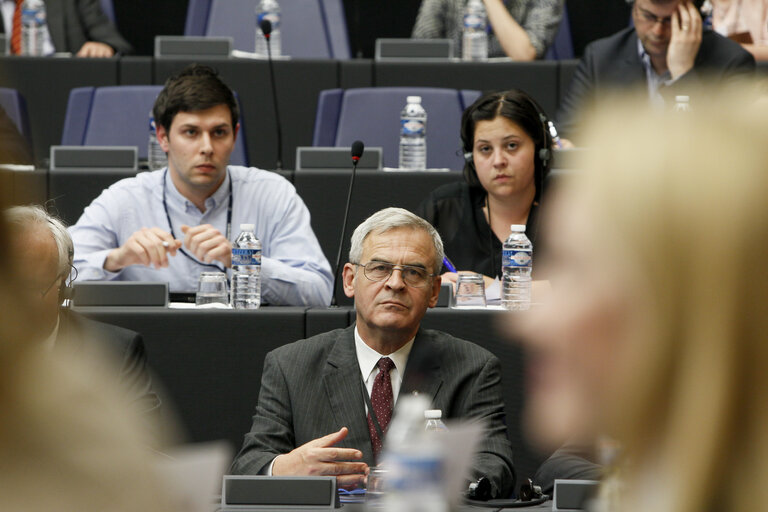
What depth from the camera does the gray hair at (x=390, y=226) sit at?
293cm

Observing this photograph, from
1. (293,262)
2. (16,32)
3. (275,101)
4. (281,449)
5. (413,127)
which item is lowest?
(281,449)

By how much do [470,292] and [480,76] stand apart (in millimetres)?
2061

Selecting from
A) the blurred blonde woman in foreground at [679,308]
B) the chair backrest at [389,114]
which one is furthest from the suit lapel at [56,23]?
the blurred blonde woman in foreground at [679,308]

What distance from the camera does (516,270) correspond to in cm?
334

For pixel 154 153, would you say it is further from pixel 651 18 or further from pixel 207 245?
pixel 651 18

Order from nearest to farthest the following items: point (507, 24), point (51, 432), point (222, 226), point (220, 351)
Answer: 1. point (51, 432)
2. point (220, 351)
3. point (222, 226)
4. point (507, 24)

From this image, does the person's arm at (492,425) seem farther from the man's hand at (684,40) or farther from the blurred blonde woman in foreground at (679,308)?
the man's hand at (684,40)

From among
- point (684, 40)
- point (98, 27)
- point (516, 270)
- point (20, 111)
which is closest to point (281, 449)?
point (516, 270)

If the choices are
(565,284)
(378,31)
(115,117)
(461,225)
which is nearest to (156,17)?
(378,31)

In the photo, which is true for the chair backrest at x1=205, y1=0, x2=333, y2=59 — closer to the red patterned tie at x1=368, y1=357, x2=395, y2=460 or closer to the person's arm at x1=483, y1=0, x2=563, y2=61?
the person's arm at x1=483, y1=0, x2=563, y2=61

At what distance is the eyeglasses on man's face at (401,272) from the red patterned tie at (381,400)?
207mm

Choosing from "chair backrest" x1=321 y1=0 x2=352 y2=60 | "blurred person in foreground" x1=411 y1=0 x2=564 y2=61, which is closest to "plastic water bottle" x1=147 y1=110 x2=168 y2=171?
"chair backrest" x1=321 y1=0 x2=352 y2=60

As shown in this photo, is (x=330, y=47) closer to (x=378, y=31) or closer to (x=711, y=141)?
(x=378, y=31)

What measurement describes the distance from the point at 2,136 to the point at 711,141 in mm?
402
